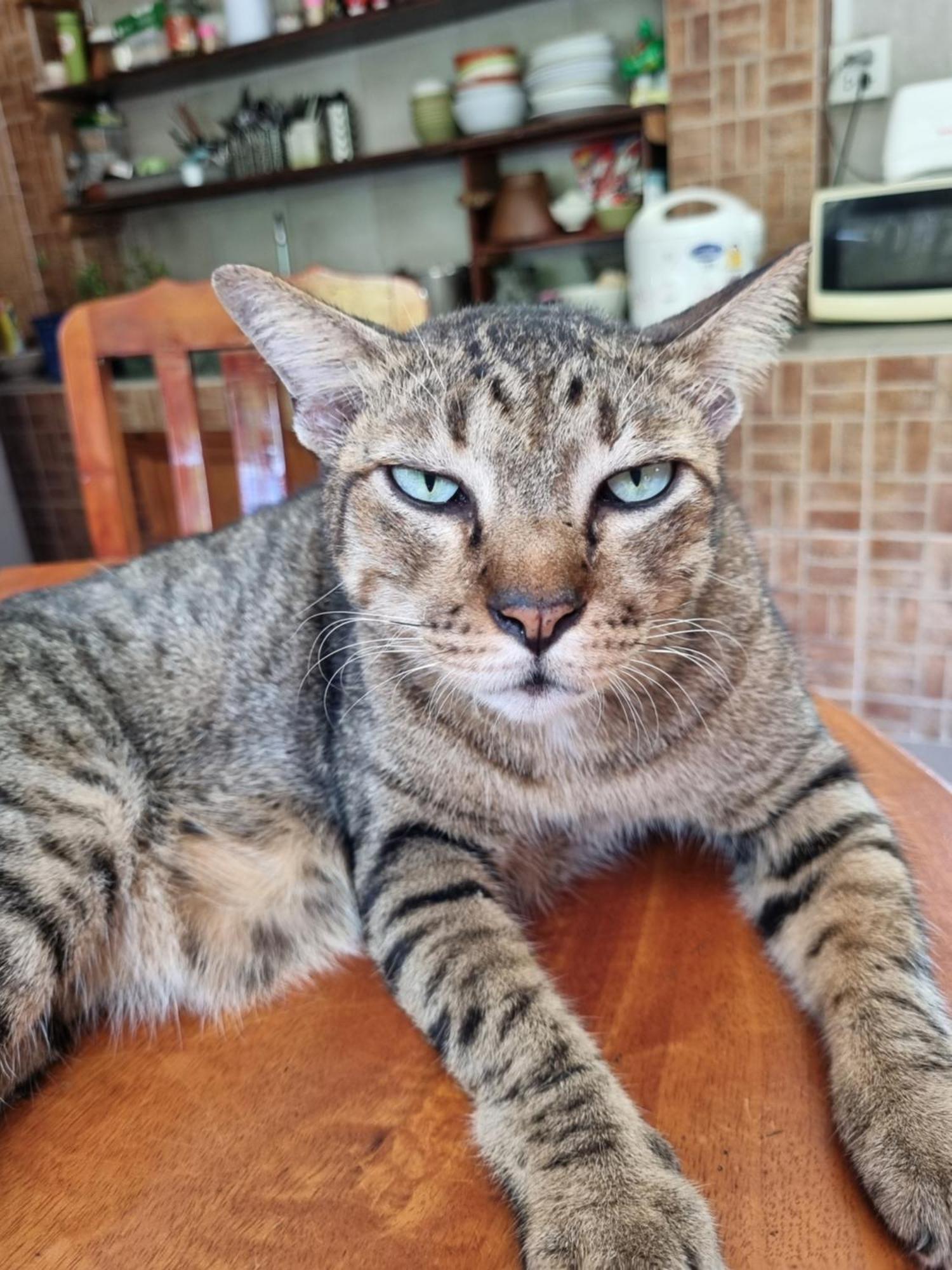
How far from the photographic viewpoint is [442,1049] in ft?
2.03

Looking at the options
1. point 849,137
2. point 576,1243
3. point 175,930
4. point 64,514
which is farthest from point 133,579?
Answer: point 64,514

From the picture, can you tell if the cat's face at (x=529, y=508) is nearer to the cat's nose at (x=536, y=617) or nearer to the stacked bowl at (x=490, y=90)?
the cat's nose at (x=536, y=617)

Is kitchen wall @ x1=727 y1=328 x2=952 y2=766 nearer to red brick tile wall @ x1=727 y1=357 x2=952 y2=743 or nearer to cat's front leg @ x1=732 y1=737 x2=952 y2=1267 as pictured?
red brick tile wall @ x1=727 y1=357 x2=952 y2=743

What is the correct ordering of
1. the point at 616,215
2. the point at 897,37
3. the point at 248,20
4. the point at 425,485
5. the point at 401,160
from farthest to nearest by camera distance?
1. the point at 248,20
2. the point at 401,160
3. the point at 616,215
4. the point at 897,37
5. the point at 425,485

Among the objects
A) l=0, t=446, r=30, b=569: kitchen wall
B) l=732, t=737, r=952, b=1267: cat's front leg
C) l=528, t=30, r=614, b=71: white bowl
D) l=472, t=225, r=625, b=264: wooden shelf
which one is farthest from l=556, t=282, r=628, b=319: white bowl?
l=0, t=446, r=30, b=569: kitchen wall

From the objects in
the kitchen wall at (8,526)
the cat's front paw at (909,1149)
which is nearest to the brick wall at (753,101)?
the cat's front paw at (909,1149)

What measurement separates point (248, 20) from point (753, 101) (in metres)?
1.68

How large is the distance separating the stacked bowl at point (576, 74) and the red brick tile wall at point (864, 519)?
1033 mm

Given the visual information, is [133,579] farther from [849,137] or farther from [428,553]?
[849,137]

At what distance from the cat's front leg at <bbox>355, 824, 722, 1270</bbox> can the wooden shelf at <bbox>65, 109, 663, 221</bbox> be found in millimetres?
2187

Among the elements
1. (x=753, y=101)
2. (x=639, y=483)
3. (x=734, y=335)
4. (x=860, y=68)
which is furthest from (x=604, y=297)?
(x=639, y=483)

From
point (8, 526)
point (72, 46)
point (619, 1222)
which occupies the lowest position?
point (8, 526)

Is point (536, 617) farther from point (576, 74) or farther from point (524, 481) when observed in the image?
point (576, 74)

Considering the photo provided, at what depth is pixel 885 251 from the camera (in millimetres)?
1935
